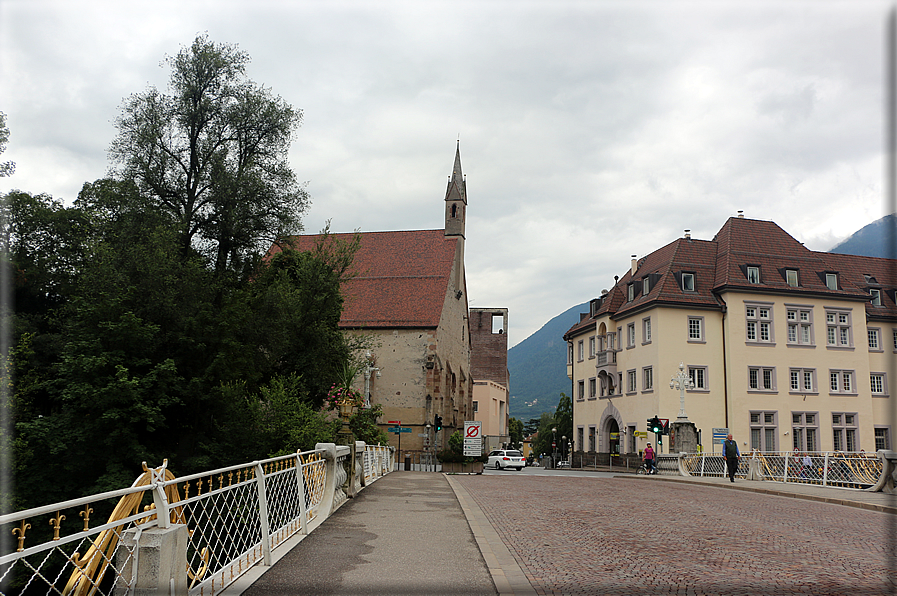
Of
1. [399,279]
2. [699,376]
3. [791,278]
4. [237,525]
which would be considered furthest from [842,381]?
[237,525]

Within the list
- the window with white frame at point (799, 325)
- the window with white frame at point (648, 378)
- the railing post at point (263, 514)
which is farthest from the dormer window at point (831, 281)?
the railing post at point (263, 514)

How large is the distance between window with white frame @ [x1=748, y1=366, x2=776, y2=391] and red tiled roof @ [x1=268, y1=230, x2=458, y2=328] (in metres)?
21.2

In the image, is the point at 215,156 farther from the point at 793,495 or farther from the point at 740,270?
the point at 740,270

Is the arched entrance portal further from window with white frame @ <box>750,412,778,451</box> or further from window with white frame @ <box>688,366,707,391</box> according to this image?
window with white frame @ <box>750,412,778,451</box>

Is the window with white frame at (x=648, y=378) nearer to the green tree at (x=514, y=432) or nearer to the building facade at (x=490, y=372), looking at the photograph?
the building facade at (x=490, y=372)

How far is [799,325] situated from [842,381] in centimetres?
475

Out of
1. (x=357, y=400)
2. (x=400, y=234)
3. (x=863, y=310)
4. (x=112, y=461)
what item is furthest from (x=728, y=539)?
(x=400, y=234)

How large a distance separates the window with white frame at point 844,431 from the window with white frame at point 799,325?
5225 mm

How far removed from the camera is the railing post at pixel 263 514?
7445mm

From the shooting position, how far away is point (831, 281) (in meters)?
47.4

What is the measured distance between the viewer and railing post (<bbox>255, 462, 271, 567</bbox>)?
745 centimetres

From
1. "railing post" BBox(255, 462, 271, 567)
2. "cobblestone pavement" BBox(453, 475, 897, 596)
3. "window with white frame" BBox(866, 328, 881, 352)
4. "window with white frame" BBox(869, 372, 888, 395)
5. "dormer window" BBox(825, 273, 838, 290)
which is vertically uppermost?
"dormer window" BBox(825, 273, 838, 290)

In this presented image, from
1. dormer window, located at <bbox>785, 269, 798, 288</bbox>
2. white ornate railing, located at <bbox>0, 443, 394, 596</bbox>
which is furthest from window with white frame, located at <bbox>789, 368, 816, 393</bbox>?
white ornate railing, located at <bbox>0, 443, 394, 596</bbox>

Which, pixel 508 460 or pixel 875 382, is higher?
pixel 875 382
